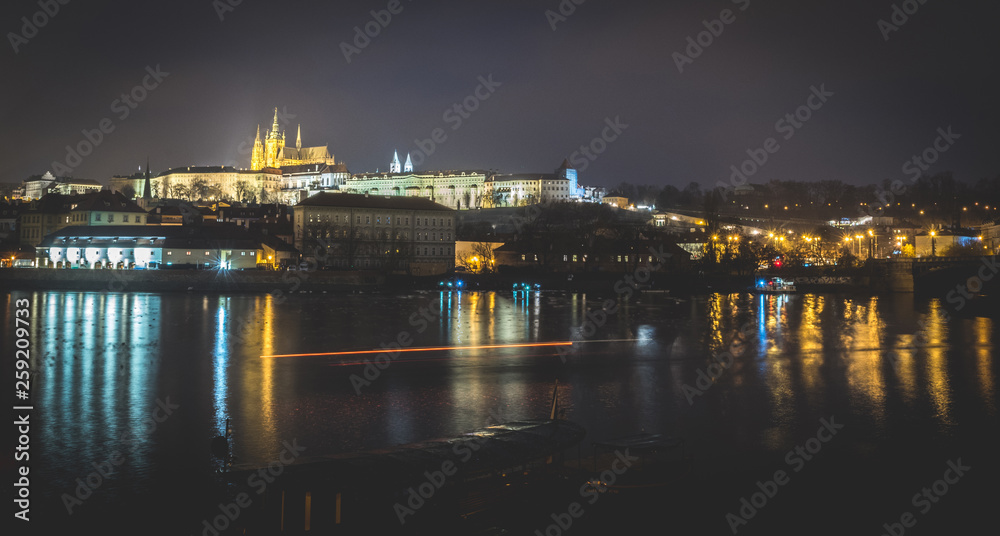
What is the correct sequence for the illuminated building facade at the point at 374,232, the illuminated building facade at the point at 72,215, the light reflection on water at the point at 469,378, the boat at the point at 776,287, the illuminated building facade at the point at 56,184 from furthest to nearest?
the illuminated building facade at the point at 56,184 < the illuminated building facade at the point at 72,215 < the illuminated building facade at the point at 374,232 < the boat at the point at 776,287 < the light reflection on water at the point at 469,378

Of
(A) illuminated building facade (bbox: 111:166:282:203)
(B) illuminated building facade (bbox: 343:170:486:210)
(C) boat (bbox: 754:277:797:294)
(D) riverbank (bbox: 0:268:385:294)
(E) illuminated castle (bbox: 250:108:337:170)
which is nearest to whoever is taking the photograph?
(D) riverbank (bbox: 0:268:385:294)

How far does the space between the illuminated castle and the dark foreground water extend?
122282 millimetres

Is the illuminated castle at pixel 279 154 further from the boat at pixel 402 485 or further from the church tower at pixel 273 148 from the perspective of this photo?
the boat at pixel 402 485

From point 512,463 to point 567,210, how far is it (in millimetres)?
86549

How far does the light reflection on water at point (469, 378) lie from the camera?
9.88m

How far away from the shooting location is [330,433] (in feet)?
31.3

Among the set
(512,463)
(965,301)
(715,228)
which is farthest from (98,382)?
(715,228)

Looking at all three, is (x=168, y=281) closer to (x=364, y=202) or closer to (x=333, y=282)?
(x=333, y=282)

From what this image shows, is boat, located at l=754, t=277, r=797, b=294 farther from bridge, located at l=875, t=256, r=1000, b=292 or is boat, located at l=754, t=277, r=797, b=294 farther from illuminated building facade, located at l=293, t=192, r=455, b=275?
illuminated building facade, located at l=293, t=192, r=455, b=275

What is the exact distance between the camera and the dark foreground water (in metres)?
7.16

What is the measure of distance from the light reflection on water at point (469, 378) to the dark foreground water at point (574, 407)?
0.06m

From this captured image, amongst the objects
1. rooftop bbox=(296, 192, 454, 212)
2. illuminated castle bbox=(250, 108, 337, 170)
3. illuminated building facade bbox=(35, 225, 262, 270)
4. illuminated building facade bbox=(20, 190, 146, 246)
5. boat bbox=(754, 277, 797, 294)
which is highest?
illuminated castle bbox=(250, 108, 337, 170)

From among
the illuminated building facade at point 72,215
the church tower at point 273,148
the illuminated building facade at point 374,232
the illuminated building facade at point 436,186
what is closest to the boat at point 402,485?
the illuminated building facade at point 374,232

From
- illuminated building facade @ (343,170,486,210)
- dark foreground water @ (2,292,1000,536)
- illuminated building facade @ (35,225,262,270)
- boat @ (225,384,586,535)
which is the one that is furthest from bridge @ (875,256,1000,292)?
illuminated building facade @ (343,170,486,210)
